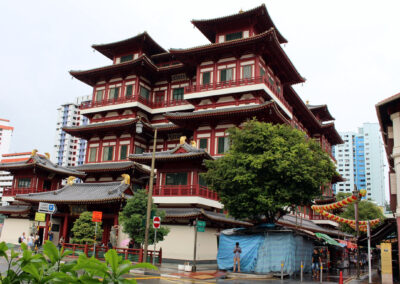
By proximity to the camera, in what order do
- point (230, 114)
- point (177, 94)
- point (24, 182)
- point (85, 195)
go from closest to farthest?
point (85, 195), point (230, 114), point (24, 182), point (177, 94)

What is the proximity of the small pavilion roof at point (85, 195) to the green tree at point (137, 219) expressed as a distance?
4.82 metres

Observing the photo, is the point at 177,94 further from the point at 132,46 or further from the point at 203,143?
the point at 203,143

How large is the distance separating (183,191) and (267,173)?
9.92 m

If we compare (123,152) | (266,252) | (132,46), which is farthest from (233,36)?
(266,252)

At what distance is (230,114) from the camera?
34562mm

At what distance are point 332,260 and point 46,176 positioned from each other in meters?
32.1

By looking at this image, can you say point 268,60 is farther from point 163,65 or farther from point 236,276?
point 236,276

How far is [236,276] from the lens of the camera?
22.7 metres

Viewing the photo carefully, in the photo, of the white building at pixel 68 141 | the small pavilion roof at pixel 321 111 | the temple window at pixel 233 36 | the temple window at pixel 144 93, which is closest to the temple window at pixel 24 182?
the temple window at pixel 144 93

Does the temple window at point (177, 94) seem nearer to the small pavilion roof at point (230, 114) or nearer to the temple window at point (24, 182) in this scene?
the small pavilion roof at point (230, 114)

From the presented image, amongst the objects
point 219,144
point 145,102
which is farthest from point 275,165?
point 145,102

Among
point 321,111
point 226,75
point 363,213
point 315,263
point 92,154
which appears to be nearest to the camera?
point 315,263

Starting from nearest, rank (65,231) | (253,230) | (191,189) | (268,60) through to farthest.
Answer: (253,230) → (191,189) → (65,231) → (268,60)

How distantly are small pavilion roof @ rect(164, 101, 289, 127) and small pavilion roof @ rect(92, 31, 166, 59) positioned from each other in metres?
13.4
